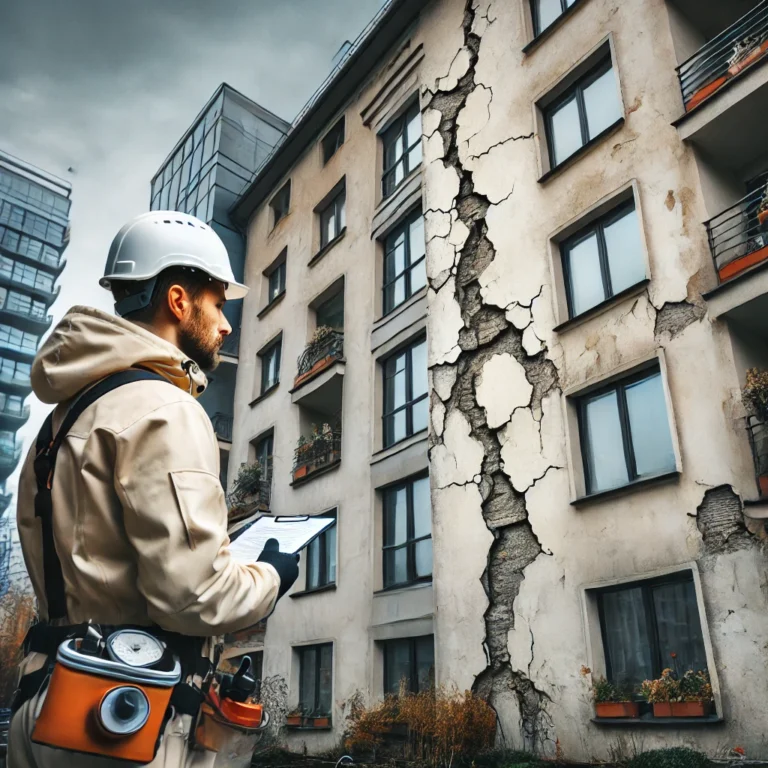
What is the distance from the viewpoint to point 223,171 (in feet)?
75.0

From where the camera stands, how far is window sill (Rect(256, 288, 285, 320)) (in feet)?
63.0

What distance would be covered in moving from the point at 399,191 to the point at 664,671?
10.8 metres

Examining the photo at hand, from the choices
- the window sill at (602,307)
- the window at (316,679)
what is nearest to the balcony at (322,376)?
the window at (316,679)

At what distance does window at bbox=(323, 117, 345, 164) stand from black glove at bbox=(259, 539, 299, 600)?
18.3 meters

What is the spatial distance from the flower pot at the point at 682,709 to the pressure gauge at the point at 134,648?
7.52 meters

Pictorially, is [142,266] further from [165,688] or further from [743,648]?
[743,648]

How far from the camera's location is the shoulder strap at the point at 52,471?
1626 mm

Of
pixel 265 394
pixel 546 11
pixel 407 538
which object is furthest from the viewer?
pixel 265 394

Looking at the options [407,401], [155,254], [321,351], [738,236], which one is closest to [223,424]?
[321,351]

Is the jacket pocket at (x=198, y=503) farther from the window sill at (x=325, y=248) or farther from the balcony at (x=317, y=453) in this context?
the window sill at (x=325, y=248)

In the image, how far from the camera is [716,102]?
356 inches

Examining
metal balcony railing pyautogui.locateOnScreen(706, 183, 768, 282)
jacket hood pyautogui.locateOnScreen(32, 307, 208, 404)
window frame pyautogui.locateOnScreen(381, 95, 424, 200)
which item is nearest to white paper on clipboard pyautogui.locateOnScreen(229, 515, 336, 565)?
jacket hood pyautogui.locateOnScreen(32, 307, 208, 404)

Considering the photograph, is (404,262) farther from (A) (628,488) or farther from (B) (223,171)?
(B) (223,171)

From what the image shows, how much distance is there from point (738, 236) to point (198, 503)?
9.29 meters
